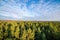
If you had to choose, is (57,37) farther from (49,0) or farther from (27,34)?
(49,0)

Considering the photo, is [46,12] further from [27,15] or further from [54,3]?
[27,15]

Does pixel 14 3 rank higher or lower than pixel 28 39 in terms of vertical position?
higher

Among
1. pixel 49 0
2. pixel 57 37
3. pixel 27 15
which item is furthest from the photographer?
pixel 57 37

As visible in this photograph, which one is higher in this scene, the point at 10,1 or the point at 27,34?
the point at 10,1

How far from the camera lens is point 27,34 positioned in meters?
2.15

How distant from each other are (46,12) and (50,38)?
0.54 meters

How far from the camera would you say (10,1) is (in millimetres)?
2148

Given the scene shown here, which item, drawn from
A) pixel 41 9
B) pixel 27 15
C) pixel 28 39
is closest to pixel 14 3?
pixel 27 15

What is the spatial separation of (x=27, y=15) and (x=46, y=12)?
0.33 m

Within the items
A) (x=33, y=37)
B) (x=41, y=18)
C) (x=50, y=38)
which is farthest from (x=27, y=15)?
(x=50, y=38)

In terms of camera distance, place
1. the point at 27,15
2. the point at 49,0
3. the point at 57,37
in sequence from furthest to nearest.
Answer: the point at 57,37, the point at 27,15, the point at 49,0

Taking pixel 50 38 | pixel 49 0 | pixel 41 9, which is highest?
pixel 49 0

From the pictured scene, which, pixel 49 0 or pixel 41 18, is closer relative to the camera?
pixel 49 0

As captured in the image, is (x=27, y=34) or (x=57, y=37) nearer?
(x=27, y=34)
